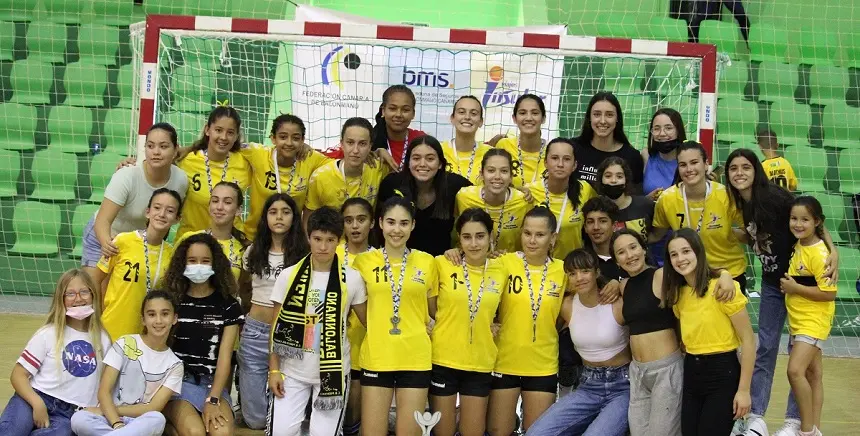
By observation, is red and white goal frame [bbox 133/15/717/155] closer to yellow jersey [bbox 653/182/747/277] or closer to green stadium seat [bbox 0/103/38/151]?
yellow jersey [bbox 653/182/747/277]

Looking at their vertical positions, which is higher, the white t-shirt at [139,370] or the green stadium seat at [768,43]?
the green stadium seat at [768,43]

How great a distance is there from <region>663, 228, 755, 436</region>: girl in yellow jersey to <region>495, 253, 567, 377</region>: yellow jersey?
23.9 inches

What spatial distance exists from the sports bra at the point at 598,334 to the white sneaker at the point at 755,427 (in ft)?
2.23

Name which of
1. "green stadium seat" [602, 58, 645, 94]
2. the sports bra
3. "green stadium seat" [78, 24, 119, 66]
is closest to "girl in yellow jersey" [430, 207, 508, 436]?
the sports bra

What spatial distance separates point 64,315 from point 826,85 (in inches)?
304

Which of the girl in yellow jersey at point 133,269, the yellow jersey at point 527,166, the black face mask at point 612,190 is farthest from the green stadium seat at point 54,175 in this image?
the black face mask at point 612,190

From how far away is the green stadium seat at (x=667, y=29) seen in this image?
9.60 metres

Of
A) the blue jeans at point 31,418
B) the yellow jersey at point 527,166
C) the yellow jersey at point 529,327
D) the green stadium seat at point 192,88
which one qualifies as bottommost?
the blue jeans at point 31,418

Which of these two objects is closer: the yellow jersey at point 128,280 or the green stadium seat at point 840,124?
the yellow jersey at point 128,280

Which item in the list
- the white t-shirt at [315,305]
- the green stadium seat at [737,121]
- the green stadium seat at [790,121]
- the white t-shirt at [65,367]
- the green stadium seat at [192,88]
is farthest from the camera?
the green stadium seat at [790,121]

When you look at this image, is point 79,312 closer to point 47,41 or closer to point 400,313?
point 400,313

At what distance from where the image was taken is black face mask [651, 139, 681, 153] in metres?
5.58

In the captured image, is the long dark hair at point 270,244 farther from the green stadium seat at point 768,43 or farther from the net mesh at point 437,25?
the green stadium seat at point 768,43

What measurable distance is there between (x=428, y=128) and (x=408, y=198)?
317 centimetres
